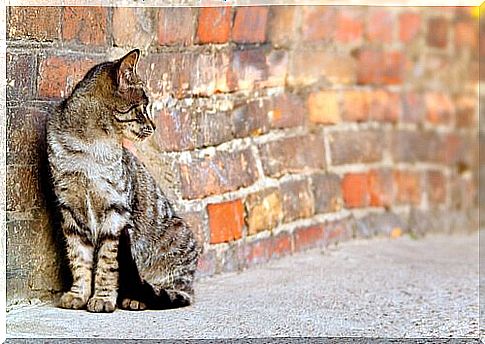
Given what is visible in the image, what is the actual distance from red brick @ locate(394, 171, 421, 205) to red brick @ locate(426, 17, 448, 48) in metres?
0.40

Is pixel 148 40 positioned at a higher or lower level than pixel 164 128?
higher

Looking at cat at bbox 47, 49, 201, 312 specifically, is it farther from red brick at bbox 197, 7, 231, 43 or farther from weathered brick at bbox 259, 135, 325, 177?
weathered brick at bbox 259, 135, 325, 177


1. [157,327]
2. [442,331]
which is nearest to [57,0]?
[157,327]

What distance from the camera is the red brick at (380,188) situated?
2.89m

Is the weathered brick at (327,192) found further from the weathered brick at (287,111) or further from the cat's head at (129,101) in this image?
the cat's head at (129,101)

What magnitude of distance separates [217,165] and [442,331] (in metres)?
0.63

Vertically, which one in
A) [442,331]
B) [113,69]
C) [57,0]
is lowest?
[442,331]

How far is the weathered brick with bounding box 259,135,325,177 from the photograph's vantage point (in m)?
2.45

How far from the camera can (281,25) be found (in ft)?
8.29

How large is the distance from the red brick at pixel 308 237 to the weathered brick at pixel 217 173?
0.75 ft

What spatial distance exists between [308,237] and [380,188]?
A: 428mm

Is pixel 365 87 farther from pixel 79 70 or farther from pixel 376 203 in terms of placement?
pixel 79 70

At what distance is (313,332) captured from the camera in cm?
176

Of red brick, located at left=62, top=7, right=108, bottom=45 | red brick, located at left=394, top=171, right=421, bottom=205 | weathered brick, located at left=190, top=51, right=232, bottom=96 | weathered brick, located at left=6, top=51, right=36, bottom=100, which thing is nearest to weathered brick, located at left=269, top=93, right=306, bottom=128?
weathered brick, located at left=190, top=51, right=232, bottom=96
